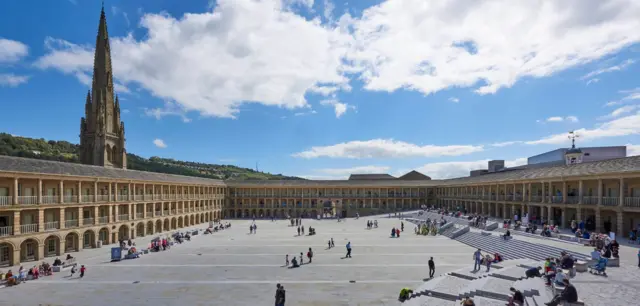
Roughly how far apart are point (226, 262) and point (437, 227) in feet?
92.5

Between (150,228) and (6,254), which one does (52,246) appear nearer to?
(6,254)

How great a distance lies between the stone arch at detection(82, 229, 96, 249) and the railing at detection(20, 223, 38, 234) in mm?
5780

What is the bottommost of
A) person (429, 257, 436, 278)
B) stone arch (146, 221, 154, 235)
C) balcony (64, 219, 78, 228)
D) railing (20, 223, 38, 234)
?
stone arch (146, 221, 154, 235)

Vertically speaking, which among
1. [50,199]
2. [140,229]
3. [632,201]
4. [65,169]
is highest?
[65,169]

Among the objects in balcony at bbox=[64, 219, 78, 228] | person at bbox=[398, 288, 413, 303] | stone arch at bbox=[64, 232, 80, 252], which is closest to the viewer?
person at bbox=[398, 288, 413, 303]

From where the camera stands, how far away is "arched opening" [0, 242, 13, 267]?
2788 centimetres

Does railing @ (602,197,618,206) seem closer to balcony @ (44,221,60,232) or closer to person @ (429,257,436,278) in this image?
person @ (429,257,436,278)

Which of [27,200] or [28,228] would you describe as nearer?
[28,228]

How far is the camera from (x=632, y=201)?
2797 cm

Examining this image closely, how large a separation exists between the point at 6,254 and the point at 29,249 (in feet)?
6.95

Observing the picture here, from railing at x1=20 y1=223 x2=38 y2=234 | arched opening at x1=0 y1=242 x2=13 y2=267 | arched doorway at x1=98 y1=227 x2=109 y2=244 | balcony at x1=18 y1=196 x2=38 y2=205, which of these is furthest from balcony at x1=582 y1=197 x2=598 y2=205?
arched opening at x1=0 y1=242 x2=13 y2=267

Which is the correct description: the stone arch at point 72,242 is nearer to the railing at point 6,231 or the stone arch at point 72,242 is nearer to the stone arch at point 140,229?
the railing at point 6,231

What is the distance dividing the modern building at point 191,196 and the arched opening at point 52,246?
0.29 ft

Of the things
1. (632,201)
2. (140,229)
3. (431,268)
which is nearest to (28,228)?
(140,229)
